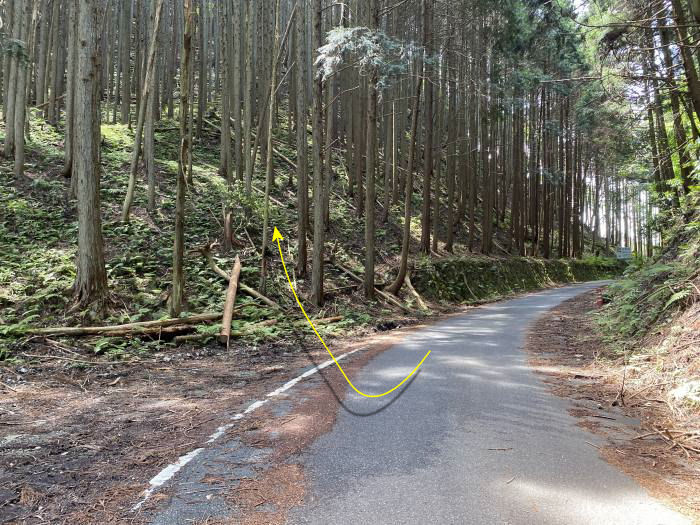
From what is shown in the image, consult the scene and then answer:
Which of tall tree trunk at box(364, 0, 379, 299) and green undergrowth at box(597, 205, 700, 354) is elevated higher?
tall tree trunk at box(364, 0, 379, 299)

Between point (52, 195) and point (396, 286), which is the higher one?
point (52, 195)

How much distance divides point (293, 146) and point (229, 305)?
1849 centimetres

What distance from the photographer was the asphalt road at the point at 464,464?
3.29 m

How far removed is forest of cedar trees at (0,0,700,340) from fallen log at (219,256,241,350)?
1.42 feet

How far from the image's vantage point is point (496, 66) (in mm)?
22234

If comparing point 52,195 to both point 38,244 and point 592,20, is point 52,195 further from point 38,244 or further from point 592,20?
point 592,20

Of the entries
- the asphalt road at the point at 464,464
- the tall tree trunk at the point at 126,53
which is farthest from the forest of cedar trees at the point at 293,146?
the asphalt road at the point at 464,464

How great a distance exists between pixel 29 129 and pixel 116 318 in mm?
15215

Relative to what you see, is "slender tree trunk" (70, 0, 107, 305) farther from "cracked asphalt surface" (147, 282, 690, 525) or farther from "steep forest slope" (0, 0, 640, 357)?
"cracked asphalt surface" (147, 282, 690, 525)

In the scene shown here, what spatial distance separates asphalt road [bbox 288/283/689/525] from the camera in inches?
130

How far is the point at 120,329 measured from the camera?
9.79 m

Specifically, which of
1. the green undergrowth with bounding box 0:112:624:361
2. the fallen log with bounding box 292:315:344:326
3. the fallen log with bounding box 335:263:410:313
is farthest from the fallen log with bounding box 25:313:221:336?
the fallen log with bounding box 335:263:410:313

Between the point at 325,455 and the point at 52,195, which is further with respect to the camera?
the point at 52,195

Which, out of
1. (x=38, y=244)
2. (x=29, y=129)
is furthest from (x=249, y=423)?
(x=29, y=129)
